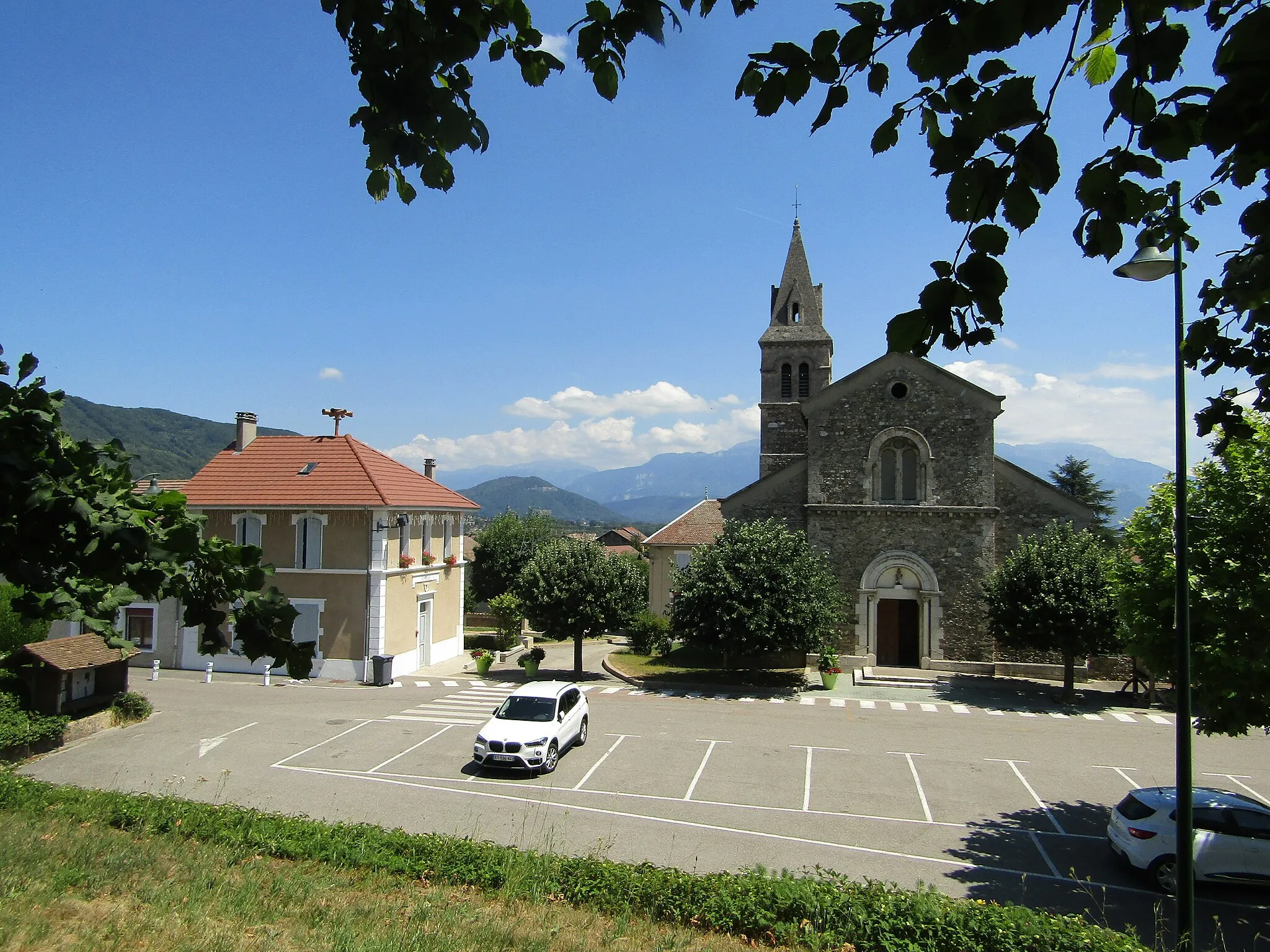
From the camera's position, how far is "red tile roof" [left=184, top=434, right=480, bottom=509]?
27016 mm

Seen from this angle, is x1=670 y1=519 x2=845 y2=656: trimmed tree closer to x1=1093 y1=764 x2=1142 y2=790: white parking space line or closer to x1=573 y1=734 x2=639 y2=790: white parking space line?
x1=573 y1=734 x2=639 y2=790: white parking space line

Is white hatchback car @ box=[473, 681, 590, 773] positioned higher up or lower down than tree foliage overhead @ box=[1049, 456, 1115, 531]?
lower down

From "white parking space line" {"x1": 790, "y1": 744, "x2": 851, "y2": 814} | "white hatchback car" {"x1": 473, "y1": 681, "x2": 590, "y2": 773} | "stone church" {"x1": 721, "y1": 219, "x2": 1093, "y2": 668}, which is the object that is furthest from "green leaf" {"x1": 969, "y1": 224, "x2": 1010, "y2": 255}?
"stone church" {"x1": 721, "y1": 219, "x2": 1093, "y2": 668}

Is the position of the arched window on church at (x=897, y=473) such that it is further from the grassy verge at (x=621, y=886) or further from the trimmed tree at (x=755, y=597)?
the grassy verge at (x=621, y=886)

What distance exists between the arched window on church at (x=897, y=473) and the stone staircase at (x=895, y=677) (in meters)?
6.15

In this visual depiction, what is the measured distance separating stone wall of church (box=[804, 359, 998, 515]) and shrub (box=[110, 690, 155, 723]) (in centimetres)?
2235

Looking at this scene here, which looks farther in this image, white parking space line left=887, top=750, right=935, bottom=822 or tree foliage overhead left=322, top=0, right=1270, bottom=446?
white parking space line left=887, top=750, right=935, bottom=822

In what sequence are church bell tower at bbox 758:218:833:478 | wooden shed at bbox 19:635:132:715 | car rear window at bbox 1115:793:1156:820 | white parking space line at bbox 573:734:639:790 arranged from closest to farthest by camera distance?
car rear window at bbox 1115:793:1156:820, white parking space line at bbox 573:734:639:790, wooden shed at bbox 19:635:132:715, church bell tower at bbox 758:218:833:478

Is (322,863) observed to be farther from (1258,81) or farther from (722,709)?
(722,709)

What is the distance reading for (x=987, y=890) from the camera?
1085 centimetres

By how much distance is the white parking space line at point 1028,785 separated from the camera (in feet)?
45.4

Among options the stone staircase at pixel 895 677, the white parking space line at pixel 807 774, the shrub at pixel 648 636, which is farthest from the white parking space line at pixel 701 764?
the shrub at pixel 648 636

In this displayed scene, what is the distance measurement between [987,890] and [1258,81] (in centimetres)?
1155

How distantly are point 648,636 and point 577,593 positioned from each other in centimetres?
866
